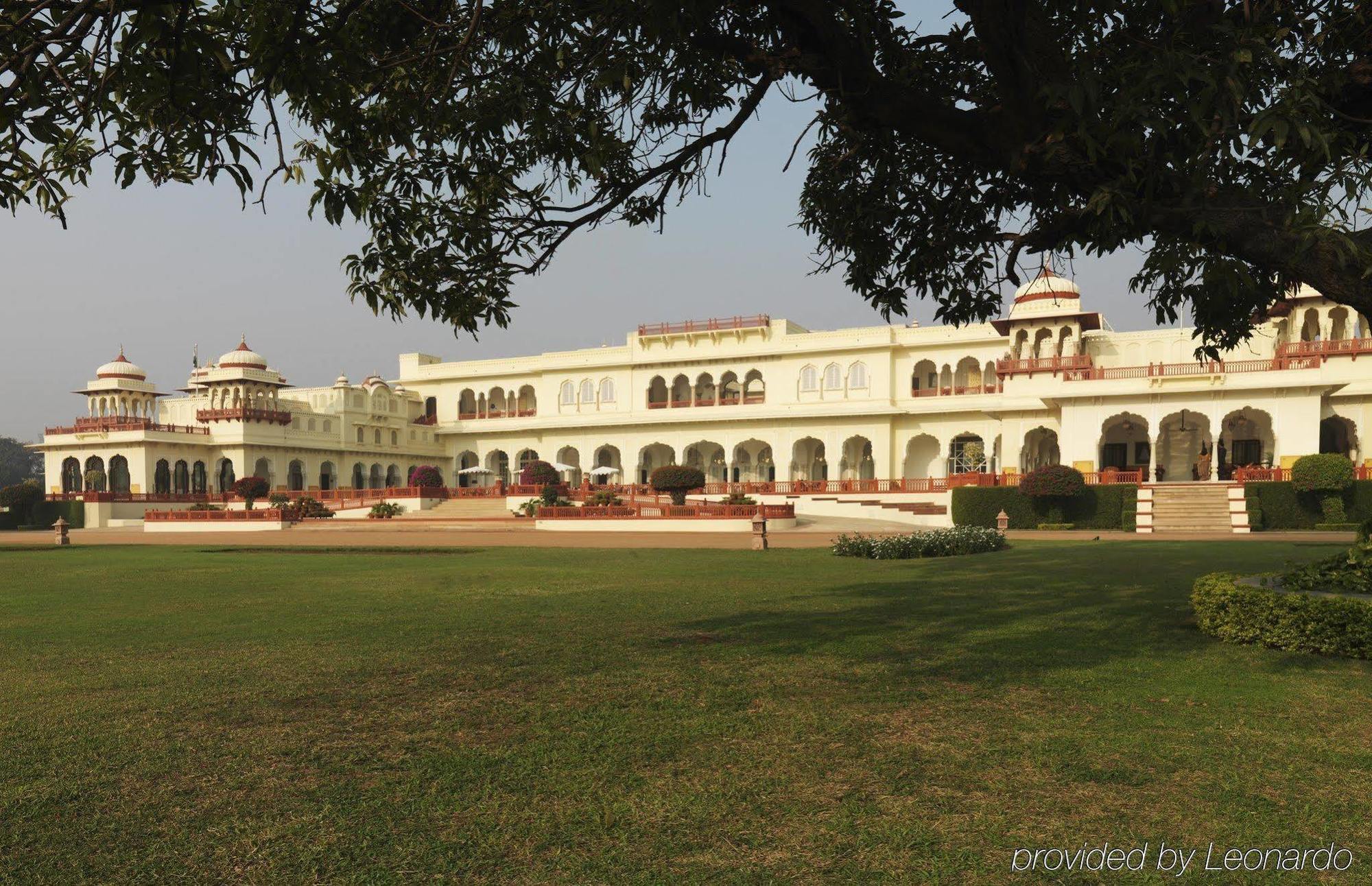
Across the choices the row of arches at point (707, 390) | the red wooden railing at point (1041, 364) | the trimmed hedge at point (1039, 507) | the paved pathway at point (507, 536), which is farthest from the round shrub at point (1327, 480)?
the row of arches at point (707, 390)

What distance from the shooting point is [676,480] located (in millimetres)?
32750

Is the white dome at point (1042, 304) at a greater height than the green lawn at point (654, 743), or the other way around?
the white dome at point (1042, 304)

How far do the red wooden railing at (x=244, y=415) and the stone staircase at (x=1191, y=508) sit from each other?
3712cm

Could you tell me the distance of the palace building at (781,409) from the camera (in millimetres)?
31516

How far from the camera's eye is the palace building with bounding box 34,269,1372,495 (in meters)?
31.5

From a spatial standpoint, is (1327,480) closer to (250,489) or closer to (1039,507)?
(1039,507)

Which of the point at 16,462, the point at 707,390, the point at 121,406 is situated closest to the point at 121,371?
the point at 121,406

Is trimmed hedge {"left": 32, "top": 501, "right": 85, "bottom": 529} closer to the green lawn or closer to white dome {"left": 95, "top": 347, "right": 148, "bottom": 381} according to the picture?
white dome {"left": 95, "top": 347, "right": 148, "bottom": 381}

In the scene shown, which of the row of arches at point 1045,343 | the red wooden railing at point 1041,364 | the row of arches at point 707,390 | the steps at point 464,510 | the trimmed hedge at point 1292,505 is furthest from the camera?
the row of arches at point 707,390

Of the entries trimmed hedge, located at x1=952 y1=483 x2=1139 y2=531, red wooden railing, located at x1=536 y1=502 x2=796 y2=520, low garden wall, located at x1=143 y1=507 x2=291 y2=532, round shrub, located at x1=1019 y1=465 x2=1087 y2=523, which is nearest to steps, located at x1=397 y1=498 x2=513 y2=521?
low garden wall, located at x1=143 y1=507 x2=291 y2=532

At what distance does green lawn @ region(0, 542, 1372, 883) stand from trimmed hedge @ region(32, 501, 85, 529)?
35263 millimetres

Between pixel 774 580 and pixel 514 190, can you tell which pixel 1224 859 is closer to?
pixel 514 190

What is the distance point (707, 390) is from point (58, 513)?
2878 centimetres

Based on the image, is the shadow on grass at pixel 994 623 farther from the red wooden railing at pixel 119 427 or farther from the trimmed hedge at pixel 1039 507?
the red wooden railing at pixel 119 427
